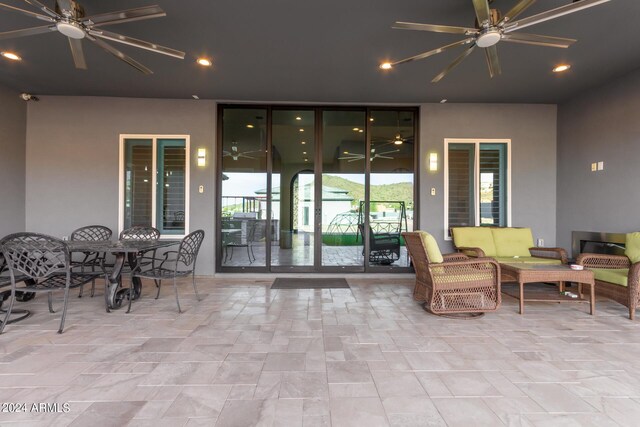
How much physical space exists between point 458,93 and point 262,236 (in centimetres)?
413

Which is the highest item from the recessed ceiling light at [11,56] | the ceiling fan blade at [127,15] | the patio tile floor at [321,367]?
the recessed ceiling light at [11,56]

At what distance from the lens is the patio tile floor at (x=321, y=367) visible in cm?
171

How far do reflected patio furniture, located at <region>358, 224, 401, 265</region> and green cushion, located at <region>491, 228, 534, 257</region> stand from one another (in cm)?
159

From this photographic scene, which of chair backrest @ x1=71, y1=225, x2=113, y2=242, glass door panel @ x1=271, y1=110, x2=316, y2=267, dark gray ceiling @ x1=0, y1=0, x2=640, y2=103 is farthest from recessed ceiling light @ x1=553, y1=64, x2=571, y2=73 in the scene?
chair backrest @ x1=71, y1=225, x2=113, y2=242

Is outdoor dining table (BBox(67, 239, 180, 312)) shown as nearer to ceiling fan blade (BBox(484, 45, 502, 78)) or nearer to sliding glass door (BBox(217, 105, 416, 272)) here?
sliding glass door (BBox(217, 105, 416, 272))

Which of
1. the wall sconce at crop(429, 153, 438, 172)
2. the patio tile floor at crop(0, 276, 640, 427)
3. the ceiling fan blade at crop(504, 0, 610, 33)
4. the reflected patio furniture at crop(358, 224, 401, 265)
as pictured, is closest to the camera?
the patio tile floor at crop(0, 276, 640, 427)

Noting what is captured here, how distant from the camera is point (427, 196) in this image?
5.55 metres

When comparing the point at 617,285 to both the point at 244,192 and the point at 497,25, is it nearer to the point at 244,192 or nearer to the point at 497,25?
the point at 497,25

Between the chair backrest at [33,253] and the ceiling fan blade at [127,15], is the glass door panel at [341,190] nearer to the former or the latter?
the ceiling fan blade at [127,15]

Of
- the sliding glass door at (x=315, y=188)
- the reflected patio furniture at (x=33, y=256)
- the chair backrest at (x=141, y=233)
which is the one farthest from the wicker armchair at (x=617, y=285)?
the chair backrest at (x=141, y=233)

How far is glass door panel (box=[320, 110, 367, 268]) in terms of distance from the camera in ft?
18.5

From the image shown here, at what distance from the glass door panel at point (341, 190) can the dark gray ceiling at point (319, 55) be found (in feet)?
1.72

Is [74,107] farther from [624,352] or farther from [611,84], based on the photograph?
[611,84]

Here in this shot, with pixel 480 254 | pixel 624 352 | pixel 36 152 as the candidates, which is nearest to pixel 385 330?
pixel 624 352
